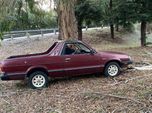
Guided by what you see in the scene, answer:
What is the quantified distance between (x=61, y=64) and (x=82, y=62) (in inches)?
31.5

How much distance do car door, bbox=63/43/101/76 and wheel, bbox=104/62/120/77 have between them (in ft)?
1.14

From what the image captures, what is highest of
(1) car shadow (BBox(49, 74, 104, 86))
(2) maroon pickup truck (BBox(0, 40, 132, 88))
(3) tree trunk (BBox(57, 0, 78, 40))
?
(3) tree trunk (BBox(57, 0, 78, 40))

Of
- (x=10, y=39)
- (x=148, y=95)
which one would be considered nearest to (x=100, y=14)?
(x=10, y=39)

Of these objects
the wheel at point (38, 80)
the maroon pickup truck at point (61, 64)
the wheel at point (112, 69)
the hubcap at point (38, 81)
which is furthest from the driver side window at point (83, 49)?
the hubcap at point (38, 81)

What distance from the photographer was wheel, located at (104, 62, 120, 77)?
39.9ft

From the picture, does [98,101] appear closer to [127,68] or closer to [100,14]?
[127,68]

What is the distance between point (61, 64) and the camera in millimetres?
11531

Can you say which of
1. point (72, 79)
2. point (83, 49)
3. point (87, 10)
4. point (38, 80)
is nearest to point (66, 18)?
point (83, 49)

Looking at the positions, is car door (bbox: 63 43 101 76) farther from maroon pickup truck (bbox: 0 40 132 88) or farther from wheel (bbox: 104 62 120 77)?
wheel (bbox: 104 62 120 77)

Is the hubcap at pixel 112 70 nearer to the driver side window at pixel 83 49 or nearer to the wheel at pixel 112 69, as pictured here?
the wheel at pixel 112 69

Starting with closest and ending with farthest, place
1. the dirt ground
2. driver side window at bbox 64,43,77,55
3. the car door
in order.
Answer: the dirt ground → the car door → driver side window at bbox 64,43,77,55

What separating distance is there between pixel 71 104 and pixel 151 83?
2.82 m

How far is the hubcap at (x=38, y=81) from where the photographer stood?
11.2 meters

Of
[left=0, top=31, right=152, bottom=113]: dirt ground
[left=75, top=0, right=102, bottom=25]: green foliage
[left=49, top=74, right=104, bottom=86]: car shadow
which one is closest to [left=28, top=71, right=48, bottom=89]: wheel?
[left=0, top=31, right=152, bottom=113]: dirt ground
